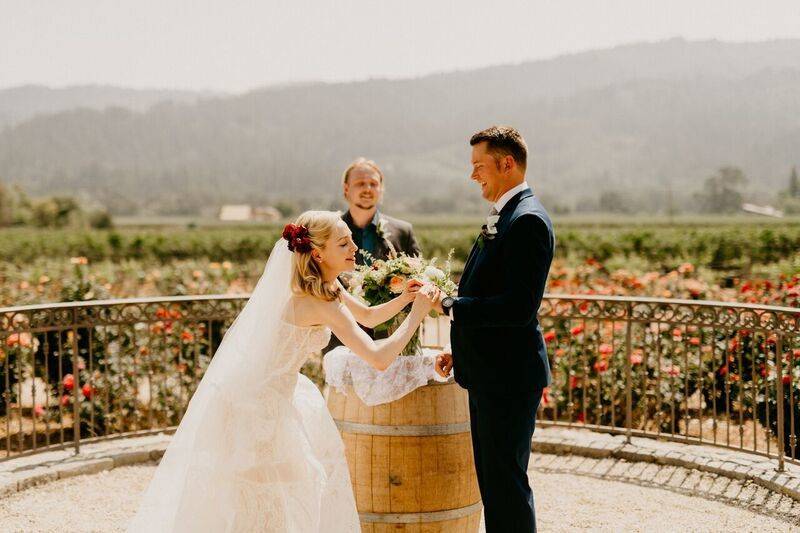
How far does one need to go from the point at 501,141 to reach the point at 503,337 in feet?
3.00

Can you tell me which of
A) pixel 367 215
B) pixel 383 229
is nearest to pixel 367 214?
pixel 367 215

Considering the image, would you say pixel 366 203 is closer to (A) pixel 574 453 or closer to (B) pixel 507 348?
(B) pixel 507 348

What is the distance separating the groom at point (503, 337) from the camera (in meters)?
3.82

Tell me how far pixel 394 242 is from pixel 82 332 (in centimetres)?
357

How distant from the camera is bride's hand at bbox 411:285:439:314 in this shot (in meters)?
4.11

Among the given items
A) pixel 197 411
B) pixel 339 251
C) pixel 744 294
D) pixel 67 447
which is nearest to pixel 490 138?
pixel 339 251

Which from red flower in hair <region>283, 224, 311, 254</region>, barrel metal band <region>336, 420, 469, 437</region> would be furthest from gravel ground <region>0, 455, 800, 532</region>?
red flower in hair <region>283, 224, 311, 254</region>

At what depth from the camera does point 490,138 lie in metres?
3.88

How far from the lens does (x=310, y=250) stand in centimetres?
406

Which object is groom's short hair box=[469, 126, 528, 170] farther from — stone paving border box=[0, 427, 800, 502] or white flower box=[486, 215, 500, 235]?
stone paving border box=[0, 427, 800, 502]

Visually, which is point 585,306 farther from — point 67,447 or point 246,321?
point 67,447

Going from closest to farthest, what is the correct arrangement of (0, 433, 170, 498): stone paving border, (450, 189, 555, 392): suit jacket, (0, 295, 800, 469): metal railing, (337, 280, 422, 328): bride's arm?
(450, 189, 555, 392): suit jacket, (337, 280, 422, 328): bride's arm, (0, 433, 170, 498): stone paving border, (0, 295, 800, 469): metal railing

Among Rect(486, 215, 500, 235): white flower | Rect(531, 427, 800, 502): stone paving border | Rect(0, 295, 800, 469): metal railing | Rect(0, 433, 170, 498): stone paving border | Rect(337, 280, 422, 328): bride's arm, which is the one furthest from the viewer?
Rect(0, 295, 800, 469): metal railing

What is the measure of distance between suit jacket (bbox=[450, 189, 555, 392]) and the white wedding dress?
73 cm
